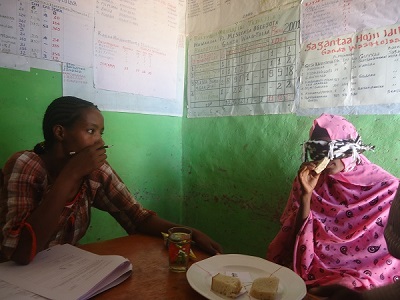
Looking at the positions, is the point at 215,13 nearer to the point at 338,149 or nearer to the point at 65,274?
the point at 338,149

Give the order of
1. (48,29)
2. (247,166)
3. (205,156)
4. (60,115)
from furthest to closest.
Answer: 1. (205,156)
2. (247,166)
3. (48,29)
4. (60,115)

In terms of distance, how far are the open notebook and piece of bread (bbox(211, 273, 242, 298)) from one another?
0.88ft

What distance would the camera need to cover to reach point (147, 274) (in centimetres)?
95

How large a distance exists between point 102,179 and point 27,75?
83 centimetres

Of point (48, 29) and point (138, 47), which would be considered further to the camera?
point (138, 47)

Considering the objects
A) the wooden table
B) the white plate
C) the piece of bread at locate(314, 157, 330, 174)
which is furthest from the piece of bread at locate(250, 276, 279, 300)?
the piece of bread at locate(314, 157, 330, 174)

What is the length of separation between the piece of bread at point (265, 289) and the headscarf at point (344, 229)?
595 mm

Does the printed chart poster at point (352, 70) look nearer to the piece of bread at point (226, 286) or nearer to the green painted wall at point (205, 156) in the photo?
the green painted wall at point (205, 156)

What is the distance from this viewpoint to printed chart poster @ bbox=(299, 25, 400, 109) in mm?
1515

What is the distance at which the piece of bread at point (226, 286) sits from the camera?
2.68ft

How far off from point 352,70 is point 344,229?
2.65 feet

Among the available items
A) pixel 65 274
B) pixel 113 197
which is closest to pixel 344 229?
pixel 113 197

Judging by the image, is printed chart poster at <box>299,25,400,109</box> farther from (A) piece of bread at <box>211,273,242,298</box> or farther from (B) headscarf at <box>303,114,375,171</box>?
(A) piece of bread at <box>211,273,242,298</box>

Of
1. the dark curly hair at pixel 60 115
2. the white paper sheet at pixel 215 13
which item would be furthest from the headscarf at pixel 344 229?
the dark curly hair at pixel 60 115
